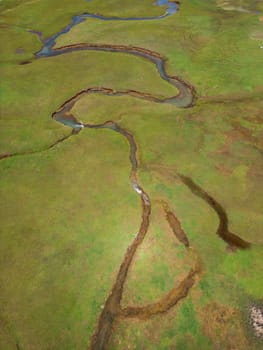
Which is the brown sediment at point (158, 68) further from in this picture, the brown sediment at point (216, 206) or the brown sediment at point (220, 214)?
the brown sediment at point (220, 214)

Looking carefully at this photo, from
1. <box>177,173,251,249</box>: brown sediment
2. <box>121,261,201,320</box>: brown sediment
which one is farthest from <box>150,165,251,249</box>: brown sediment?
<box>121,261,201,320</box>: brown sediment

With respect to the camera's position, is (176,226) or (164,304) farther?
(176,226)

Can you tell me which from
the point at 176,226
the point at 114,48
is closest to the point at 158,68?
the point at 114,48

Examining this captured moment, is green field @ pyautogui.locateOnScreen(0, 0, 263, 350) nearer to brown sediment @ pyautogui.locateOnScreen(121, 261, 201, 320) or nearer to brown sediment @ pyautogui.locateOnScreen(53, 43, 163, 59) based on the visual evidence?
brown sediment @ pyautogui.locateOnScreen(121, 261, 201, 320)

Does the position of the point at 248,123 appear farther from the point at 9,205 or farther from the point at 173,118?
the point at 9,205

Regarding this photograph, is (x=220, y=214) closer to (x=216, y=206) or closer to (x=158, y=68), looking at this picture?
(x=216, y=206)

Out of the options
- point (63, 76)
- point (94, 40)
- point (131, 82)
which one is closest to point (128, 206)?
point (131, 82)

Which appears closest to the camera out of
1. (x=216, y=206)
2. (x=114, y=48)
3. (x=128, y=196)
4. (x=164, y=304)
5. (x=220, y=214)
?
(x=164, y=304)
